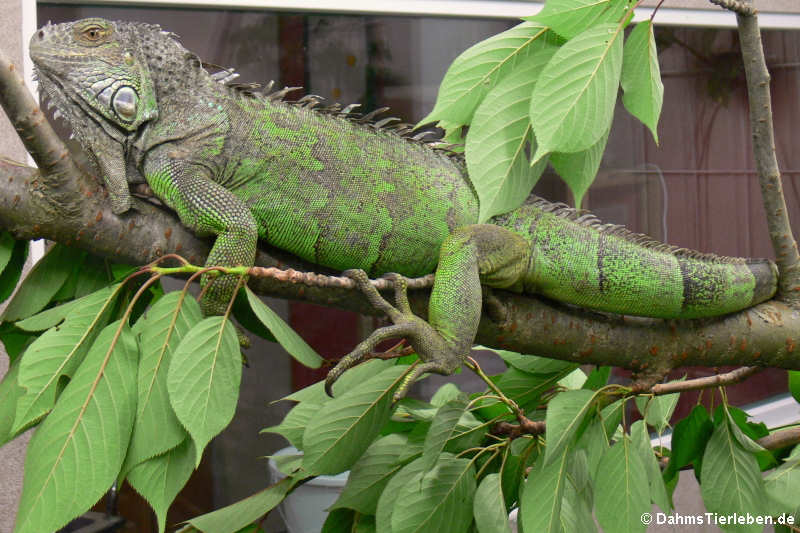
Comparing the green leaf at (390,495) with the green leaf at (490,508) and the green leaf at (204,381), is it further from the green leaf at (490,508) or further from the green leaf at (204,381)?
the green leaf at (204,381)

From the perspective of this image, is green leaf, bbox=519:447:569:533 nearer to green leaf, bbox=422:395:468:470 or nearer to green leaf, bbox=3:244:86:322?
green leaf, bbox=422:395:468:470

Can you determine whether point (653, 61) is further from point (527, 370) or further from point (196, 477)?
point (196, 477)

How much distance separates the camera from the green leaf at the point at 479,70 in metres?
0.78

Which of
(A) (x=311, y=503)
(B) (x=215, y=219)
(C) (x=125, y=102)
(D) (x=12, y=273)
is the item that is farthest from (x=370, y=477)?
(A) (x=311, y=503)

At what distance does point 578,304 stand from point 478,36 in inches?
66.2

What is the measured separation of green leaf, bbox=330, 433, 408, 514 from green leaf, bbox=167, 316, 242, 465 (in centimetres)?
33

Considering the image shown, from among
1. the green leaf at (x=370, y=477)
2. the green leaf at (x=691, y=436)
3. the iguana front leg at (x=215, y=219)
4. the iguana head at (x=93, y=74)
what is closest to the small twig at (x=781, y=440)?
the green leaf at (x=691, y=436)

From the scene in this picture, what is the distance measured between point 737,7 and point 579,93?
0.83 feet

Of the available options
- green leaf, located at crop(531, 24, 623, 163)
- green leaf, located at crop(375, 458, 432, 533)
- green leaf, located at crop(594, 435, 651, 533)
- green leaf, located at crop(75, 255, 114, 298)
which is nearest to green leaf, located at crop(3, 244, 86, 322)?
green leaf, located at crop(75, 255, 114, 298)

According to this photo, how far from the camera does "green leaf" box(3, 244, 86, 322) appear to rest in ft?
2.85

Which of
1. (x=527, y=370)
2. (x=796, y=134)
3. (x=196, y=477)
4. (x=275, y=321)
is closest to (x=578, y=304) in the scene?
(x=527, y=370)

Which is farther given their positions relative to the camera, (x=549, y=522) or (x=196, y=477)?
(x=196, y=477)

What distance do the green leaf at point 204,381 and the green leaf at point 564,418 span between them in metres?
0.35

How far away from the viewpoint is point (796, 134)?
11.1 ft
